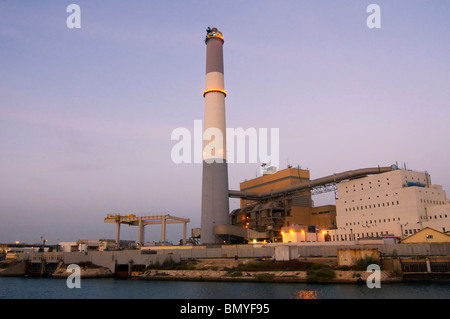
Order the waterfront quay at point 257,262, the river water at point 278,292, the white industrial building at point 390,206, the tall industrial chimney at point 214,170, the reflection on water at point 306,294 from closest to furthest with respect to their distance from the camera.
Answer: the reflection on water at point 306,294
the river water at point 278,292
the waterfront quay at point 257,262
the white industrial building at point 390,206
the tall industrial chimney at point 214,170

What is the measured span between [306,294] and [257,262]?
1714 cm

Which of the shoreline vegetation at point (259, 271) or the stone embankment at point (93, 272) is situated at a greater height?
the shoreline vegetation at point (259, 271)

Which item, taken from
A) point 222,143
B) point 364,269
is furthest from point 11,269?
point 364,269

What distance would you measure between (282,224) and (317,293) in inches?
1890

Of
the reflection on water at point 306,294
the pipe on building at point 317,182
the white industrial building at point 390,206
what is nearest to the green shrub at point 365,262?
the reflection on water at point 306,294

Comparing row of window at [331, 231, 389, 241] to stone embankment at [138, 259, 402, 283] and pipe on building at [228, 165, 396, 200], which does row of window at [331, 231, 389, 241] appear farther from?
stone embankment at [138, 259, 402, 283]

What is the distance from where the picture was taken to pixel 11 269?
2709 inches

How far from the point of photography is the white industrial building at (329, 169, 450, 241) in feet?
190

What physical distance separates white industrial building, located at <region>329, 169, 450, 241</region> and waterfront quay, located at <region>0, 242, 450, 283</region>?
13752 millimetres

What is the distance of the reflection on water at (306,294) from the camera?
30791 mm

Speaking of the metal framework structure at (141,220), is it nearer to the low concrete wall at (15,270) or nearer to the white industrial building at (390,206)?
the low concrete wall at (15,270)

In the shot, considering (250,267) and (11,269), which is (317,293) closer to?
(250,267)

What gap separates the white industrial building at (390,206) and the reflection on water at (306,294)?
32.4 meters

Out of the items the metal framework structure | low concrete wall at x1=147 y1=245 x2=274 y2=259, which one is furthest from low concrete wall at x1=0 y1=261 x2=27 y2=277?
low concrete wall at x1=147 y1=245 x2=274 y2=259
